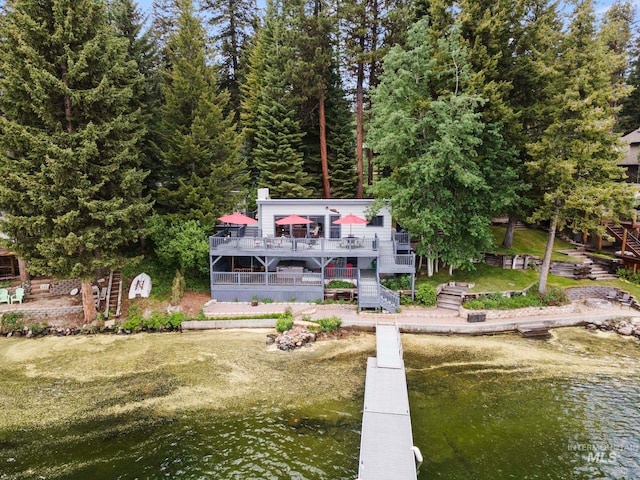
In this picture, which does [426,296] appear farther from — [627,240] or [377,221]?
[627,240]

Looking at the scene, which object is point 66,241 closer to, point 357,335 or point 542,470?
point 357,335

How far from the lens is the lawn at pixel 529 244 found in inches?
988

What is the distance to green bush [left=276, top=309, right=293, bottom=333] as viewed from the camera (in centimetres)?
1734

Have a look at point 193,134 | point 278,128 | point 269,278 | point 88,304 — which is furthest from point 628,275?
point 88,304

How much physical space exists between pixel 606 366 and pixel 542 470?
24.6 feet

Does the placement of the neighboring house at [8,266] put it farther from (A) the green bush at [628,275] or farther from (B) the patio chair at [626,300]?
(A) the green bush at [628,275]

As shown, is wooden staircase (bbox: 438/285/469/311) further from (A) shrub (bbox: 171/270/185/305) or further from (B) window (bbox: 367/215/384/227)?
(A) shrub (bbox: 171/270/185/305)

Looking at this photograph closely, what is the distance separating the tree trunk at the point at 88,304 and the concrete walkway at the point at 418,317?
17.0 ft

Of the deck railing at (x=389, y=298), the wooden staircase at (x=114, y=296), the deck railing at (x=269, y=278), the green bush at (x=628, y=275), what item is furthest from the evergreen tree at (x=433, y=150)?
the wooden staircase at (x=114, y=296)

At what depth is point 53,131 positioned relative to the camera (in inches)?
670

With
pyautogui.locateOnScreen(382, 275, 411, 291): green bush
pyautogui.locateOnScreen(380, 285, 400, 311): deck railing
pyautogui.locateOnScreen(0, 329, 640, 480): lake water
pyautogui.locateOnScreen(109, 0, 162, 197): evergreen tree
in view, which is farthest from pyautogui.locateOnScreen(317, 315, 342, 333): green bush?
pyautogui.locateOnScreen(109, 0, 162, 197): evergreen tree

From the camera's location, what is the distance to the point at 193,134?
68.3 feet

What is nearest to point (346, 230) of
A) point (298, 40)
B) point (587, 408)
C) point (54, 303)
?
point (298, 40)

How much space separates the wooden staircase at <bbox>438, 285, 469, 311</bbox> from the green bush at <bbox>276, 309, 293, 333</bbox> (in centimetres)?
788
